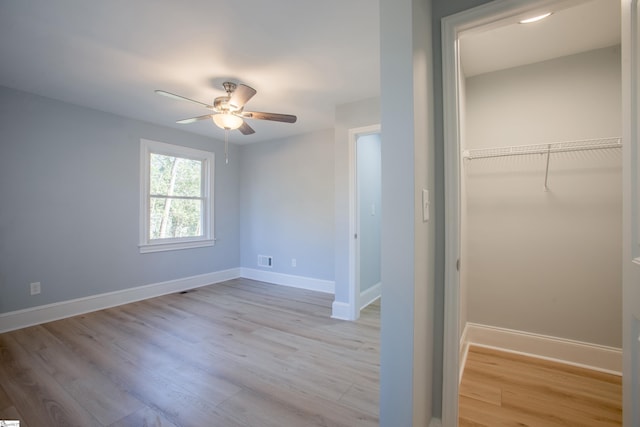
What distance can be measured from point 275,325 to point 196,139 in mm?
3163

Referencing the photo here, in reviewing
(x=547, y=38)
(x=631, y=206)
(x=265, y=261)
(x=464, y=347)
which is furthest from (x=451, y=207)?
(x=265, y=261)

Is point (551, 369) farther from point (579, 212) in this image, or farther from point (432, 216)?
point (432, 216)

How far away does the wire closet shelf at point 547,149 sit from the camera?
195 cm

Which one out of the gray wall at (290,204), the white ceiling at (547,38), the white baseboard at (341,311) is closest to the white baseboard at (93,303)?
the gray wall at (290,204)

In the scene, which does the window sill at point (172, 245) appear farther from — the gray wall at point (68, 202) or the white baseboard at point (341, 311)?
the white baseboard at point (341, 311)

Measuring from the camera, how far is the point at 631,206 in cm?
94

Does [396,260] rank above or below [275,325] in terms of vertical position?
above

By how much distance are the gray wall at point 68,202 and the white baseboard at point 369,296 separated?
283 centimetres

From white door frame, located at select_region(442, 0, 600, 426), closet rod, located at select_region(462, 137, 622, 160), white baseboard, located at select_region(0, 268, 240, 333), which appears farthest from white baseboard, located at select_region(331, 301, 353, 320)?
white baseboard, located at select_region(0, 268, 240, 333)

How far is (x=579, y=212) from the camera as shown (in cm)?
210

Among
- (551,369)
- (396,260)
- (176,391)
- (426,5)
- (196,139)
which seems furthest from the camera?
(196,139)

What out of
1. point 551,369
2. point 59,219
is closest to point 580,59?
point 551,369

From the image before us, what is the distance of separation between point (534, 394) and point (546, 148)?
1789 millimetres

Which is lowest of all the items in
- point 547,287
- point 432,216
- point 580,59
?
point 547,287
